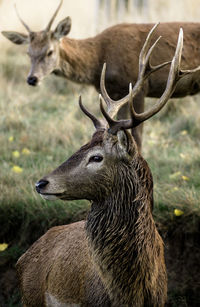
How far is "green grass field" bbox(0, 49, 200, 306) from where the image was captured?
5.09m

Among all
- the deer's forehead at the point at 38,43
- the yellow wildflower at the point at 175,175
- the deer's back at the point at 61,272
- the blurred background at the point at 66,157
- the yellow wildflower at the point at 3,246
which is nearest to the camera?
the deer's back at the point at 61,272

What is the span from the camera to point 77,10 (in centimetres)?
1422

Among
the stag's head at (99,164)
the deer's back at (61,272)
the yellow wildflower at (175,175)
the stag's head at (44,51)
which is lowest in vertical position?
the yellow wildflower at (175,175)

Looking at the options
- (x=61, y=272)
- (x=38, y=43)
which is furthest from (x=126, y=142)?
(x=38, y=43)

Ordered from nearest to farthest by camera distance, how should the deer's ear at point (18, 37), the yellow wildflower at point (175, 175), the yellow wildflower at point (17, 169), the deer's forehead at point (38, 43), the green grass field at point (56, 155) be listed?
the green grass field at point (56, 155) < the yellow wildflower at point (175, 175) < the yellow wildflower at point (17, 169) < the deer's forehead at point (38, 43) < the deer's ear at point (18, 37)

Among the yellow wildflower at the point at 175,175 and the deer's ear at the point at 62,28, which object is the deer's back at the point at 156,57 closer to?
the deer's ear at the point at 62,28

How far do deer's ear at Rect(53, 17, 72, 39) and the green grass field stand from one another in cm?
119

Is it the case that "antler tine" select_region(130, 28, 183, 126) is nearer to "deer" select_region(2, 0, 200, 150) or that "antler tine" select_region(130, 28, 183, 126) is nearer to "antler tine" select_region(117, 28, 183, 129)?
"antler tine" select_region(117, 28, 183, 129)

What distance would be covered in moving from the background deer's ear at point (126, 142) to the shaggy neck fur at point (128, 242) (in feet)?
0.38

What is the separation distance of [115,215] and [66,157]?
9.89 feet

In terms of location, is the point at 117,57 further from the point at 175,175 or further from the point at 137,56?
the point at 175,175

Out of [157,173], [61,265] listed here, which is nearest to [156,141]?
[157,173]

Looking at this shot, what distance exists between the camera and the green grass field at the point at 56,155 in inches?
200

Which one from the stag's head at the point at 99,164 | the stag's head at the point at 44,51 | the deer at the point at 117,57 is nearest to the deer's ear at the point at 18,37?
the deer at the point at 117,57
